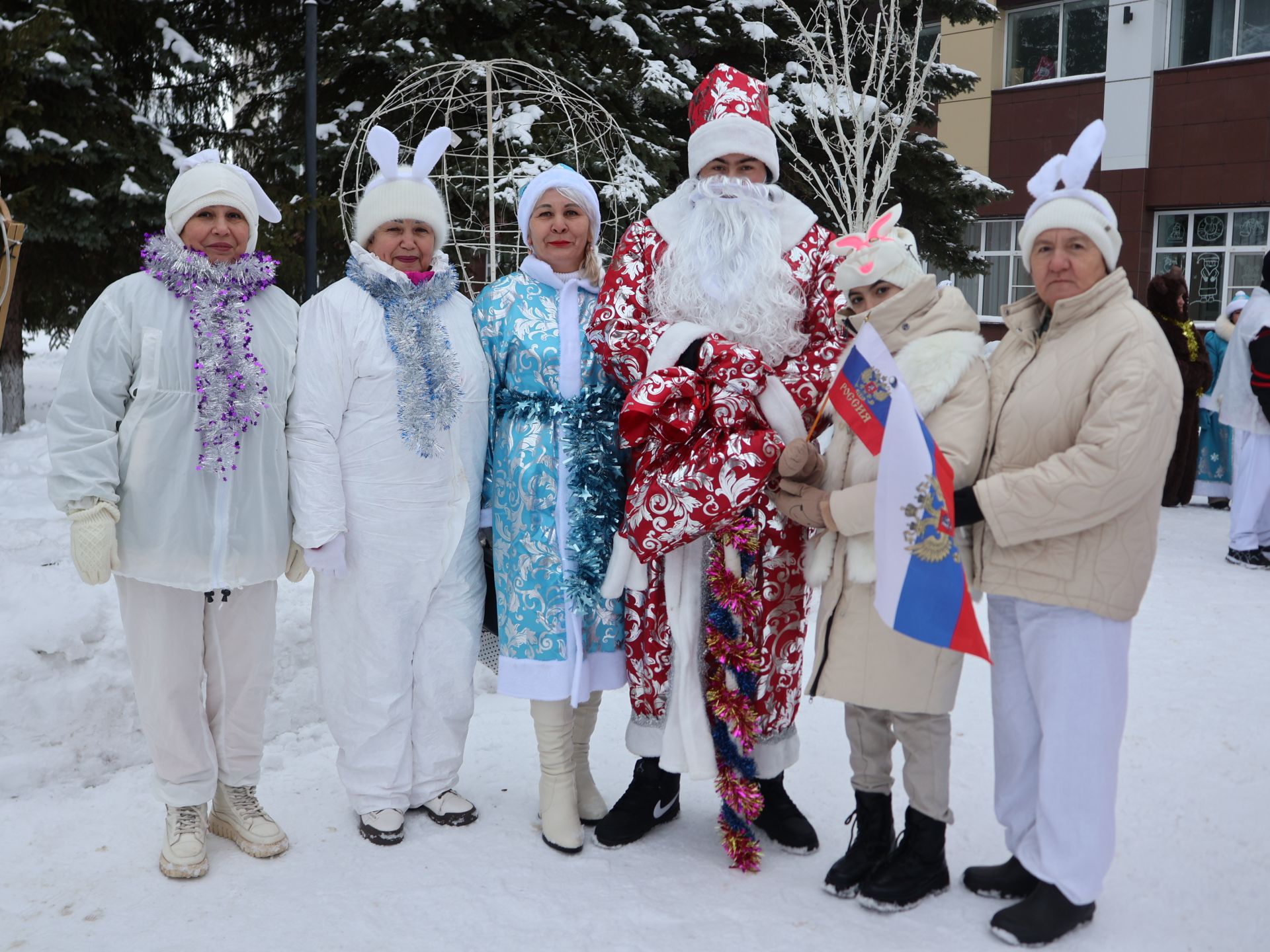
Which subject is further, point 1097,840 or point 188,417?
point 188,417

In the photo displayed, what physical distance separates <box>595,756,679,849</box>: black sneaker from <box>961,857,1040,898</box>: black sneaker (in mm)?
935

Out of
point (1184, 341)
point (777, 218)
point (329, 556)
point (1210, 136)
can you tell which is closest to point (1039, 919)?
point (777, 218)

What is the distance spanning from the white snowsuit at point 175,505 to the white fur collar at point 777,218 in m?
1.19

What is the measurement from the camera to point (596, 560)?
310cm

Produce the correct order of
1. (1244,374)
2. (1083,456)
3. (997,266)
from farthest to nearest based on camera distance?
(997,266) < (1244,374) < (1083,456)

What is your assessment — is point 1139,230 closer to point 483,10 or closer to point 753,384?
point 483,10

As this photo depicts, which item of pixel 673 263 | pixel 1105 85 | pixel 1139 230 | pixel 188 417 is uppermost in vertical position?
pixel 1105 85

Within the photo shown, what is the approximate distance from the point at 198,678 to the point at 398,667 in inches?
22.8

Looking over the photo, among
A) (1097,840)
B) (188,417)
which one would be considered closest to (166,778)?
(188,417)

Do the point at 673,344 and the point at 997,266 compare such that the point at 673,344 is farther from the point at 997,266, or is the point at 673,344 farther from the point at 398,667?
the point at 997,266

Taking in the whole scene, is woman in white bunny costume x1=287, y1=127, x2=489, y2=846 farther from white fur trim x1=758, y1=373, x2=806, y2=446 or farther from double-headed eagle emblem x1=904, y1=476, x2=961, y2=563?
double-headed eagle emblem x1=904, y1=476, x2=961, y2=563

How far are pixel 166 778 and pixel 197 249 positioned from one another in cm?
156

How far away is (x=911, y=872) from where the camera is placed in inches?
111

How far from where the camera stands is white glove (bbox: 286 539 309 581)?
321 cm
